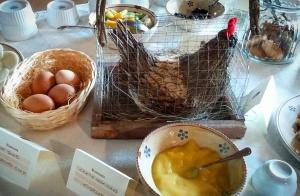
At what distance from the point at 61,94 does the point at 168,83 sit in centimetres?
19

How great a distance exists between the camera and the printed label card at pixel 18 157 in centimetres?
49

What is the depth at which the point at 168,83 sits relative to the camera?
57 cm

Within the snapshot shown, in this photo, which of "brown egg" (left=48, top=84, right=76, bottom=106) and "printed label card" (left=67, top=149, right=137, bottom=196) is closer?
"printed label card" (left=67, top=149, right=137, bottom=196)

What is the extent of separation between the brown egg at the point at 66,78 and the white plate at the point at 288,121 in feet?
1.25

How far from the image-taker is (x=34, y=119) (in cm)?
56

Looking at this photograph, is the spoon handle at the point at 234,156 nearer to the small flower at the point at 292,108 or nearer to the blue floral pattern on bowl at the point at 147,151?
the blue floral pattern on bowl at the point at 147,151

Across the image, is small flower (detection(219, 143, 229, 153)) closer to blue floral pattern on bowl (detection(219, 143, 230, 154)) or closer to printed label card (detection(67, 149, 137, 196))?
blue floral pattern on bowl (detection(219, 143, 230, 154))

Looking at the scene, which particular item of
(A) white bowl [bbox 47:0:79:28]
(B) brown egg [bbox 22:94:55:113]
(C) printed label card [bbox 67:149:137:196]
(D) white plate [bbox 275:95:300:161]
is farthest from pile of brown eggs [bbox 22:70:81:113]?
(D) white plate [bbox 275:95:300:161]

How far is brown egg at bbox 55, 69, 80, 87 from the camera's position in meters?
0.63

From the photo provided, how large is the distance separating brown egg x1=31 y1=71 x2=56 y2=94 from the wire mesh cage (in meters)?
0.09

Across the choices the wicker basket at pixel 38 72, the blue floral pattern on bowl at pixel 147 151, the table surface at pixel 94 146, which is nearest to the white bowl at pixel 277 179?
the table surface at pixel 94 146

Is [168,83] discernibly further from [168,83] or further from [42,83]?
[42,83]

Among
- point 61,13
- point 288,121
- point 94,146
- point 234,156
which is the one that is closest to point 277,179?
point 234,156

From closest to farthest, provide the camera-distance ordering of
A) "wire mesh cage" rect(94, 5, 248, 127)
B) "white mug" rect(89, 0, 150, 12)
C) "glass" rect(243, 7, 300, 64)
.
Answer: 1. "wire mesh cage" rect(94, 5, 248, 127)
2. "glass" rect(243, 7, 300, 64)
3. "white mug" rect(89, 0, 150, 12)
